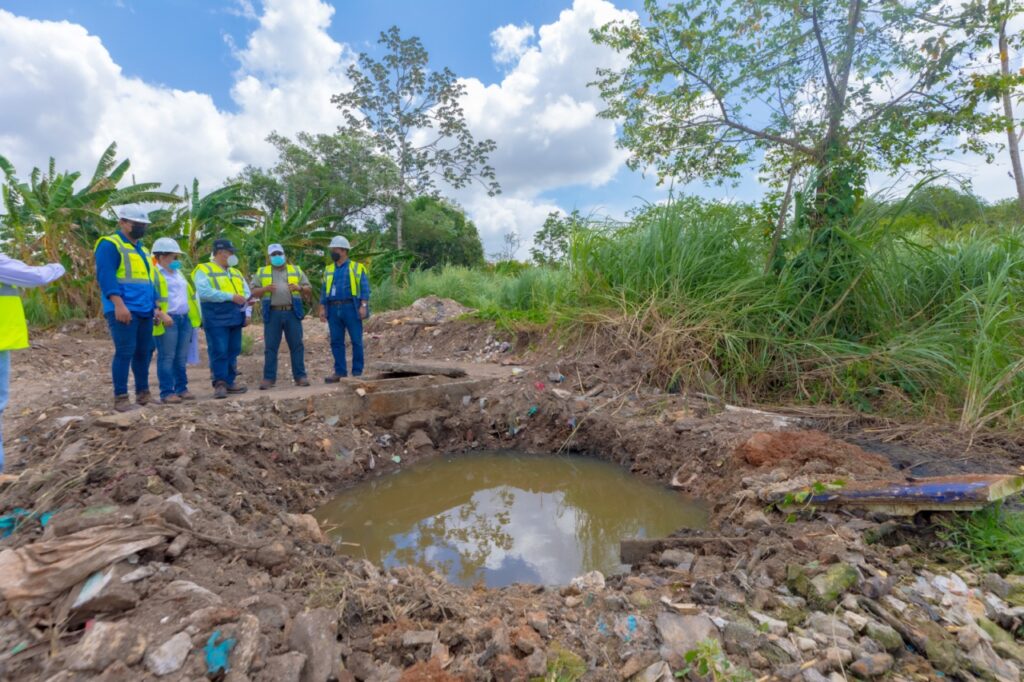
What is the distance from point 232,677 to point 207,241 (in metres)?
12.0

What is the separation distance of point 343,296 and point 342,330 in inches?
15.7

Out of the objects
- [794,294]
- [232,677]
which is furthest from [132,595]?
[794,294]

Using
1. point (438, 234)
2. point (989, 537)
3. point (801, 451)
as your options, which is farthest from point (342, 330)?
point (438, 234)

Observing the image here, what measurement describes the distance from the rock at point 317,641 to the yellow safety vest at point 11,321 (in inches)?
110

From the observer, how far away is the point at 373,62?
56.7 ft

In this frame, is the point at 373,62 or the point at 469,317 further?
the point at 373,62

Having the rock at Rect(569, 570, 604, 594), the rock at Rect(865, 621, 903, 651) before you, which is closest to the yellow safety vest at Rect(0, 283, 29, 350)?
the rock at Rect(569, 570, 604, 594)

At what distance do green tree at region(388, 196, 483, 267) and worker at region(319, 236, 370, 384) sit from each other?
12527mm

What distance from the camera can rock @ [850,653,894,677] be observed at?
1.84 meters

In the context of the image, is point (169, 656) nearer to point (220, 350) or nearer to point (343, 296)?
point (220, 350)

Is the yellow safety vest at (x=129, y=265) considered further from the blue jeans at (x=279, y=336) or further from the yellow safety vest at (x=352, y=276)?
the yellow safety vest at (x=352, y=276)

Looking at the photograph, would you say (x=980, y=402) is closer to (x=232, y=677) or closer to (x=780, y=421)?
(x=780, y=421)

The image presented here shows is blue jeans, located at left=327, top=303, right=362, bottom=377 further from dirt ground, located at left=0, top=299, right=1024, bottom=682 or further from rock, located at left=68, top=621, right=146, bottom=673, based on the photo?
rock, located at left=68, top=621, right=146, bottom=673

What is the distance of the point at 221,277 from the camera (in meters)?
5.05
